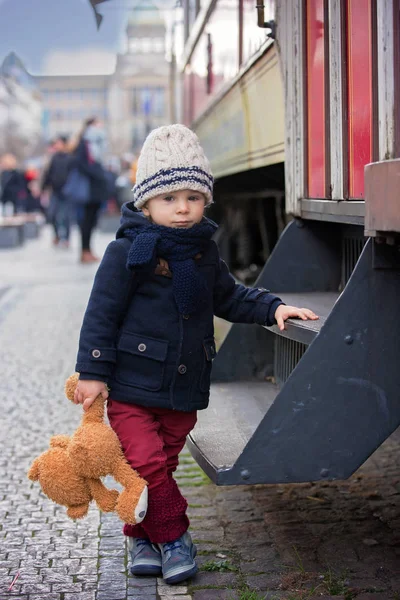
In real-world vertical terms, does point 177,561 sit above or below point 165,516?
below

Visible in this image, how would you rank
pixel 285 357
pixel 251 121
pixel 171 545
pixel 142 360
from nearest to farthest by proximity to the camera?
pixel 142 360, pixel 171 545, pixel 285 357, pixel 251 121

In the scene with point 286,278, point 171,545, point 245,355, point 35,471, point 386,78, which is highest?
point 386,78

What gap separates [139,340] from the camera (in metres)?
3.37

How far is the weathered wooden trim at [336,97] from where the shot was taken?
3.60 metres

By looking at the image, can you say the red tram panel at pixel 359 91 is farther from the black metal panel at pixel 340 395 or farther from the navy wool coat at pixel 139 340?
the navy wool coat at pixel 139 340

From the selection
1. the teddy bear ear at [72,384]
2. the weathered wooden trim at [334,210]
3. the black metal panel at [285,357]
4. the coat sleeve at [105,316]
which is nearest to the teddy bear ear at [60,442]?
the teddy bear ear at [72,384]

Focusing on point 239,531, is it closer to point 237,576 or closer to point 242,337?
point 237,576

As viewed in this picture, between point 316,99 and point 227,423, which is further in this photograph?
point 316,99

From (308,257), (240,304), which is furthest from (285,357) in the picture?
(240,304)

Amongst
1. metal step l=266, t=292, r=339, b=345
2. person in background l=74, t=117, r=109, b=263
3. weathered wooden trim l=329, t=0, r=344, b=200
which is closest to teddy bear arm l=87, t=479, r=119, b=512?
metal step l=266, t=292, r=339, b=345

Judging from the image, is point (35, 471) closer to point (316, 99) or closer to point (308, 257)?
point (308, 257)

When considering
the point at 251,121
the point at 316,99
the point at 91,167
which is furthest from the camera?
the point at 91,167

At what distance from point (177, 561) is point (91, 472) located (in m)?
0.43

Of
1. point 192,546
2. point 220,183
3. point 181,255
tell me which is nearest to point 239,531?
point 192,546
